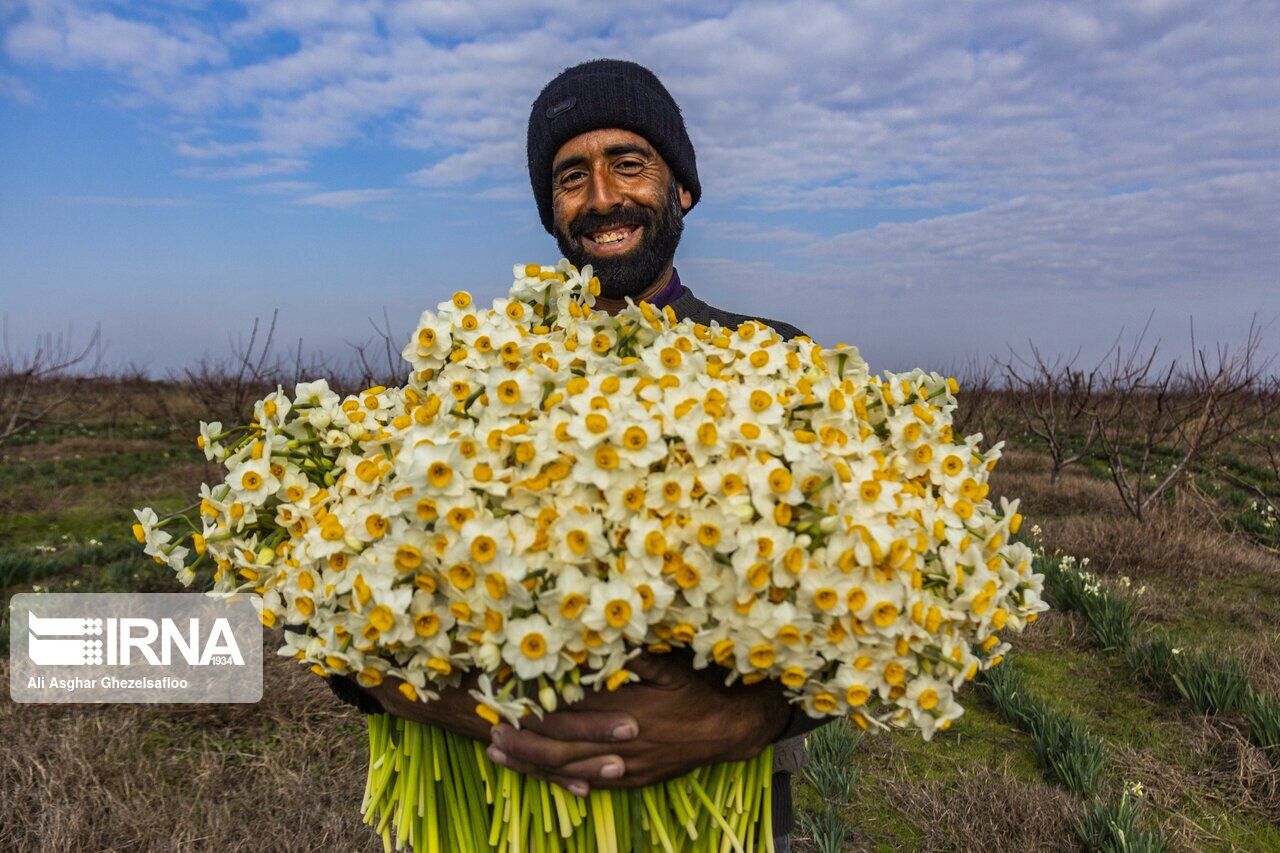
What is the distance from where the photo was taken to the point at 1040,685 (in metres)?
5.59

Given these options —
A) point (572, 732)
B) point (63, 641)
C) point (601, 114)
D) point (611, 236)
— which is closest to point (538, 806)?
point (572, 732)

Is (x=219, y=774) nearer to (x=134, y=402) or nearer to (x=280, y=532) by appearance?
(x=280, y=532)

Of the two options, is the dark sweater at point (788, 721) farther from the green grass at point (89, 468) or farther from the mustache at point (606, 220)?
the green grass at point (89, 468)

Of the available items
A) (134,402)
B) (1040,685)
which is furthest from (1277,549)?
(134,402)

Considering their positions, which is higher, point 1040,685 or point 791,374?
point 791,374

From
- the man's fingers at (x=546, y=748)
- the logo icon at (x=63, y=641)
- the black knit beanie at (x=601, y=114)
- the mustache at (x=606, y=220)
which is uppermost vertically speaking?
the black knit beanie at (x=601, y=114)

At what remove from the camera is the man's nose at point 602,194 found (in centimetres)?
246

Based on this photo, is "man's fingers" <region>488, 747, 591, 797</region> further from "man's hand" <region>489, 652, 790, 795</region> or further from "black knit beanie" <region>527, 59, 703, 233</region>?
"black knit beanie" <region>527, 59, 703, 233</region>

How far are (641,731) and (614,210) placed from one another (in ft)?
5.40

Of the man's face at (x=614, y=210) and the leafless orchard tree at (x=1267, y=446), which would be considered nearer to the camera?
the man's face at (x=614, y=210)

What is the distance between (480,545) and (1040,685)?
18.4 ft

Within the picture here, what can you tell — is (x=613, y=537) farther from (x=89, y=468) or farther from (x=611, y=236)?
(x=89, y=468)

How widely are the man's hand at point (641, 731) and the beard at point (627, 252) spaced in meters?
1.45

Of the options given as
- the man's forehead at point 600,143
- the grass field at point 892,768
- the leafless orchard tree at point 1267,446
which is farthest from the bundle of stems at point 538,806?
the leafless orchard tree at point 1267,446
